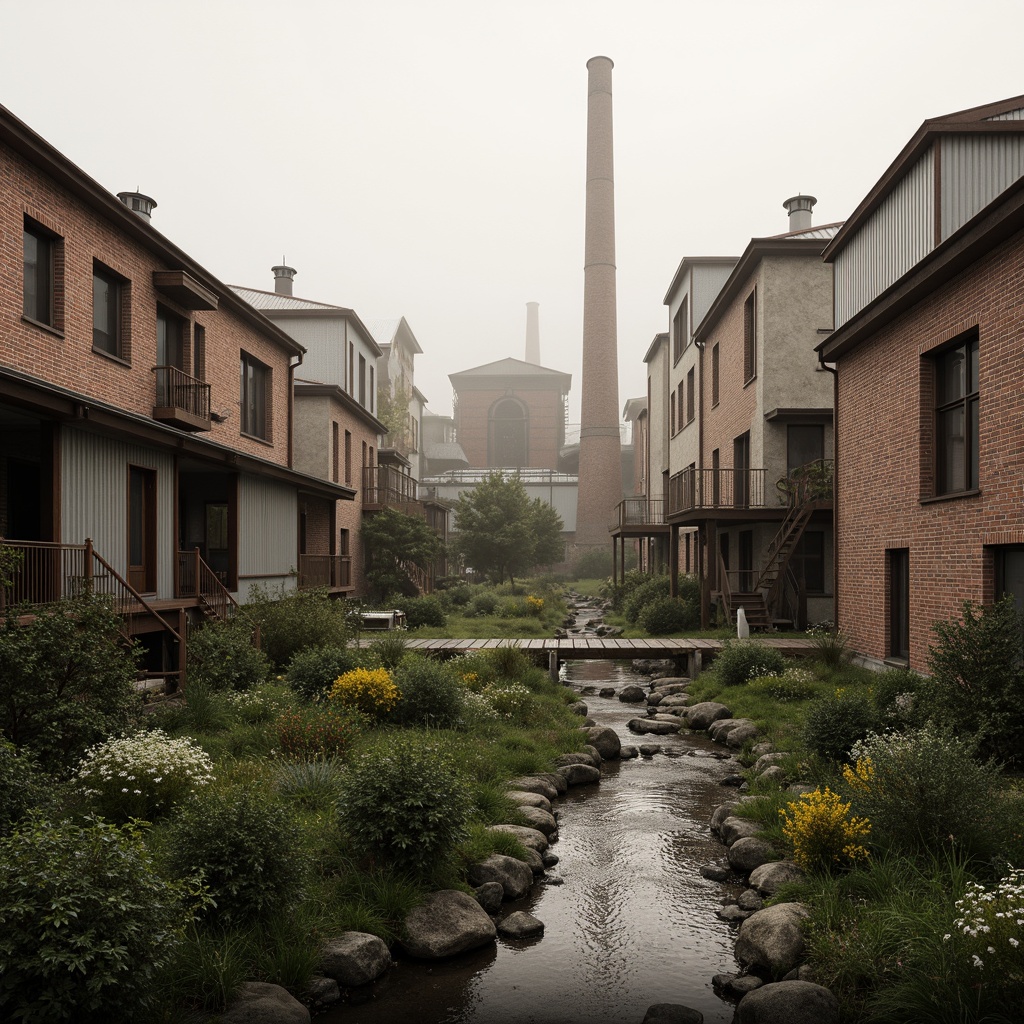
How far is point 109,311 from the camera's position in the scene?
15.5 metres

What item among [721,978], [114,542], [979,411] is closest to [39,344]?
[114,542]

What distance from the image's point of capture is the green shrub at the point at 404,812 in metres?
7.05

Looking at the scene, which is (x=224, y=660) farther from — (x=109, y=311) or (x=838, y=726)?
(x=838, y=726)

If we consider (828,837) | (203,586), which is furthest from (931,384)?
(203,586)

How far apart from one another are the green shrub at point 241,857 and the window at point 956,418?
972cm

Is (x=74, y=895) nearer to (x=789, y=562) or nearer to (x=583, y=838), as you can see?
(x=583, y=838)

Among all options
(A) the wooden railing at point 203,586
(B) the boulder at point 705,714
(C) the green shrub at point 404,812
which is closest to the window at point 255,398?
(A) the wooden railing at point 203,586

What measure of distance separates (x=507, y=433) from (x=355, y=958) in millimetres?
65767

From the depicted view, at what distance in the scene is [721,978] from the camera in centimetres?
603

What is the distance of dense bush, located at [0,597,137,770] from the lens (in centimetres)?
768

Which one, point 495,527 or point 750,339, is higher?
point 750,339

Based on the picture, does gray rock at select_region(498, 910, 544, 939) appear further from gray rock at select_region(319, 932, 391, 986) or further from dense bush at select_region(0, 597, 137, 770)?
dense bush at select_region(0, 597, 137, 770)

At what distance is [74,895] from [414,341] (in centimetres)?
4841

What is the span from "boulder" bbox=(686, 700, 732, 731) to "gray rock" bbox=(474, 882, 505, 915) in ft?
23.6
